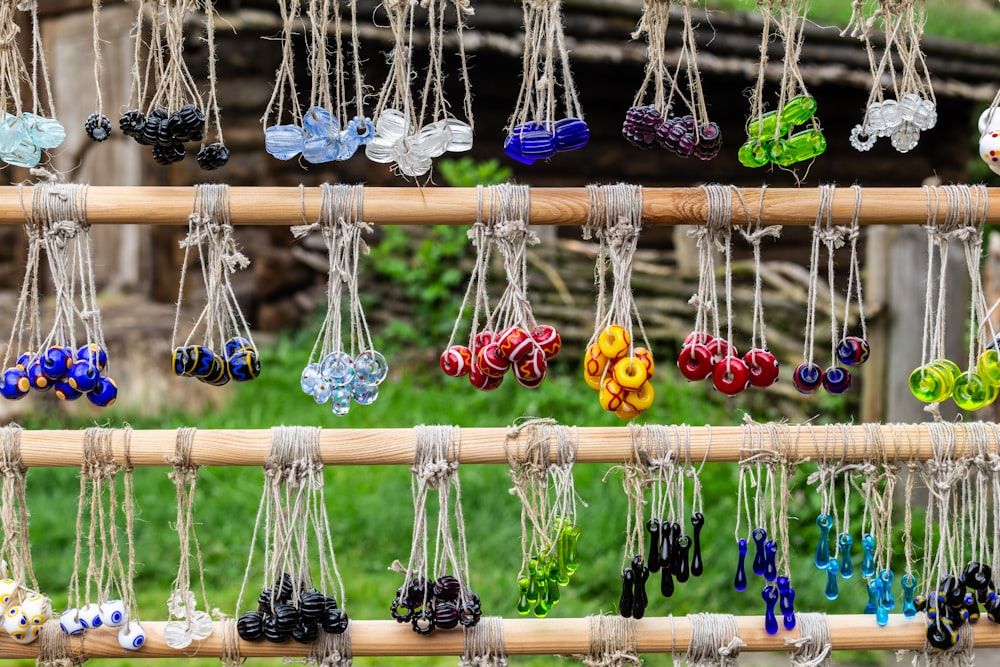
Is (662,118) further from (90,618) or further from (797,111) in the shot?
(90,618)

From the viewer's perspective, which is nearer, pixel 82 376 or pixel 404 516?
pixel 82 376

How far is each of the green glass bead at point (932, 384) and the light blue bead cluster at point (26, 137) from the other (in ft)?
4.05

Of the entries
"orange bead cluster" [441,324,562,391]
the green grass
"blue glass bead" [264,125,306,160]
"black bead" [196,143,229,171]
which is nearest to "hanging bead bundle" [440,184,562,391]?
"orange bead cluster" [441,324,562,391]

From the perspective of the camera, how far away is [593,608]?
2.71 metres

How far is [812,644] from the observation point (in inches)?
58.0

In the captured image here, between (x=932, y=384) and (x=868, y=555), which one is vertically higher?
(x=932, y=384)

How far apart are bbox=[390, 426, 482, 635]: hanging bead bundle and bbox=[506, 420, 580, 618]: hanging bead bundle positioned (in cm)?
8

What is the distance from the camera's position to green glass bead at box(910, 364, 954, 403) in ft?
4.60

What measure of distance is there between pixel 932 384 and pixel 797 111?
1.41 feet

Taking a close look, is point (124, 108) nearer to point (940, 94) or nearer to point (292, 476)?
point (292, 476)

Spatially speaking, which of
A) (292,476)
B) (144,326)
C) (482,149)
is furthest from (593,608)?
(482,149)

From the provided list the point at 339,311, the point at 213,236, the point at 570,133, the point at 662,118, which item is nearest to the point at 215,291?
the point at 213,236

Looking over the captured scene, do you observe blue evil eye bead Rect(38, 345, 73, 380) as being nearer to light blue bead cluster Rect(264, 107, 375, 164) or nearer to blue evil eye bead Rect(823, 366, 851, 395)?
light blue bead cluster Rect(264, 107, 375, 164)

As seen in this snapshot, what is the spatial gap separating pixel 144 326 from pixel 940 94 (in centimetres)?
365
